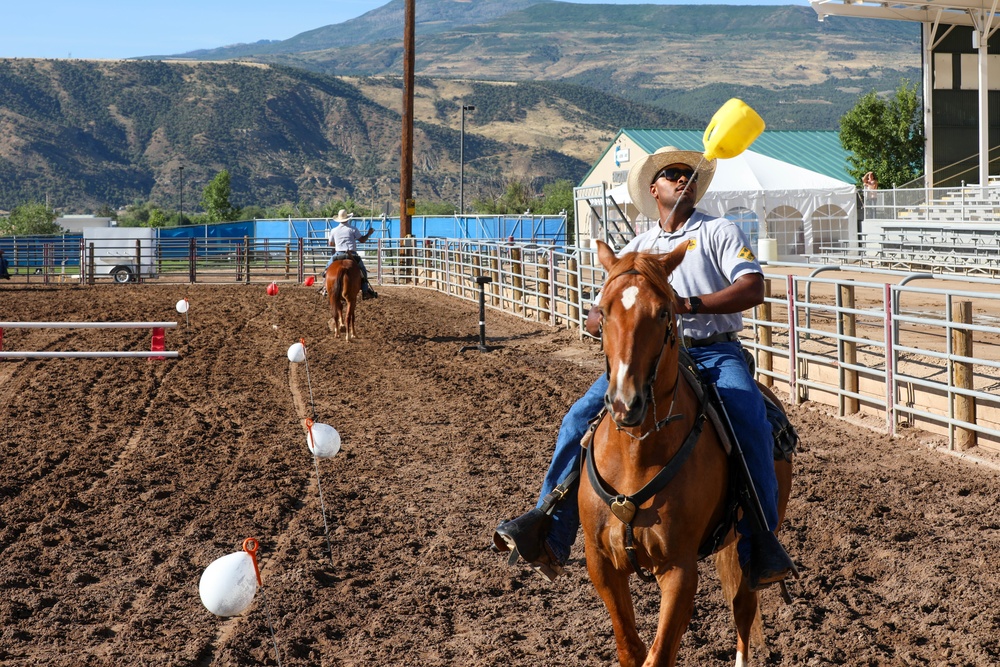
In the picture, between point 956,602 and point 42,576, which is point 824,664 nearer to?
point 956,602

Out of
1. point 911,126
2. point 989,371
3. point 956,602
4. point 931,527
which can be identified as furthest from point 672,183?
point 911,126

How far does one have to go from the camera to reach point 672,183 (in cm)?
477

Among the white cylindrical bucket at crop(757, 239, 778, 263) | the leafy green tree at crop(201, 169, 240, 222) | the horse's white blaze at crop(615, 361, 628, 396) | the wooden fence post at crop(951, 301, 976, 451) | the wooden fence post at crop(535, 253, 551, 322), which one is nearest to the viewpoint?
the horse's white blaze at crop(615, 361, 628, 396)

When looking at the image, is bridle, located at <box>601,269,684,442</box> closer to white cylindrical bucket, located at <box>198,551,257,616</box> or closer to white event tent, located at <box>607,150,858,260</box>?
white cylindrical bucket, located at <box>198,551,257,616</box>

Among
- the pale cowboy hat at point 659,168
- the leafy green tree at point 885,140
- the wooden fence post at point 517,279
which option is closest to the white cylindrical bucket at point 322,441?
the pale cowboy hat at point 659,168

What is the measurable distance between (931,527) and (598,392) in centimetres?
368

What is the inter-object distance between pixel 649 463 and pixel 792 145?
51237 millimetres

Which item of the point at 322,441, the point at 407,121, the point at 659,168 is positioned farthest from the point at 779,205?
the point at 659,168

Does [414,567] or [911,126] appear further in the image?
[911,126]

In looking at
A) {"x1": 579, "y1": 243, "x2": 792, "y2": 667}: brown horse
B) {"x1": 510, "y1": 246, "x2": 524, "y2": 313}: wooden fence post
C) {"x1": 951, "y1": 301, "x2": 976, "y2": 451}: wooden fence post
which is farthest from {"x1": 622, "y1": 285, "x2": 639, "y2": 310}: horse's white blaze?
{"x1": 510, "y1": 246, "x2": 524, "y2": 313}: wooden fence post

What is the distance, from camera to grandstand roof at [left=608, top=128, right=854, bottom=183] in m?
49.3

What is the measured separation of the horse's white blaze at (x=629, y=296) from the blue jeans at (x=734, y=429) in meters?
0.74

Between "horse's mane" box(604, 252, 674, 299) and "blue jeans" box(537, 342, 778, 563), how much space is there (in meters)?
0.63

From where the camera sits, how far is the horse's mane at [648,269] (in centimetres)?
378
